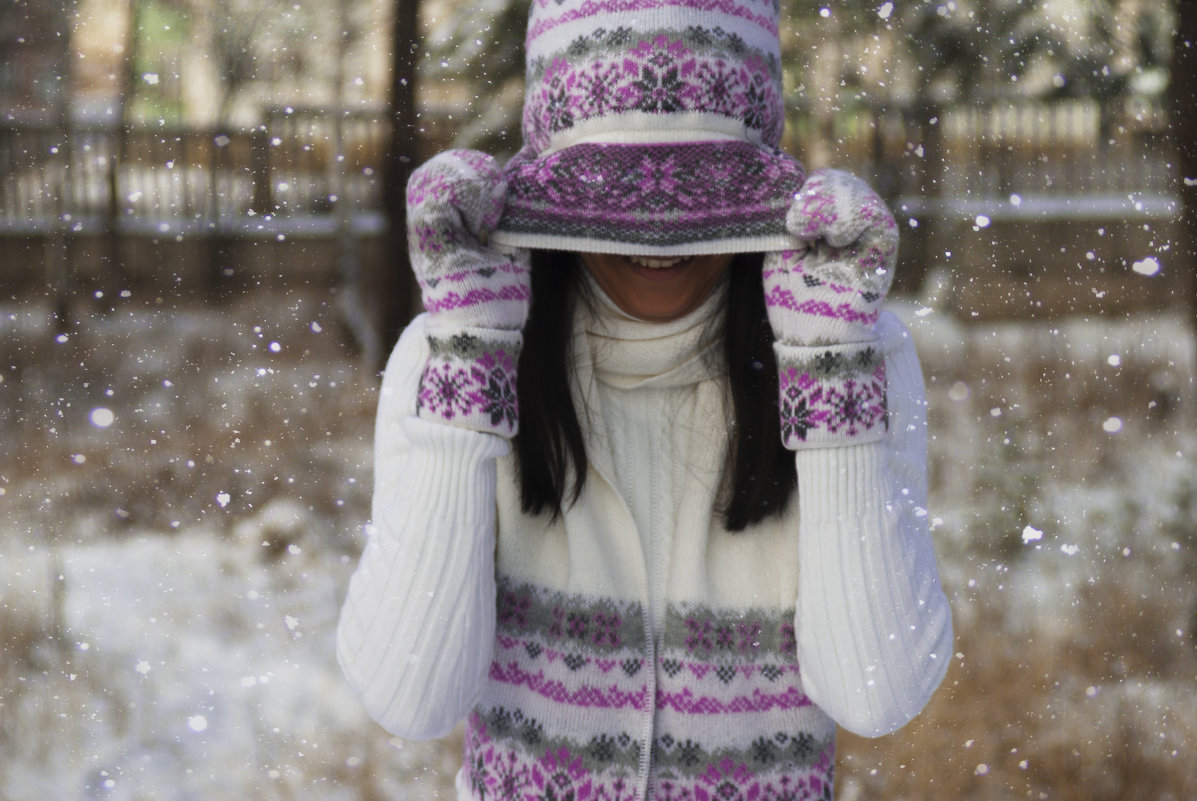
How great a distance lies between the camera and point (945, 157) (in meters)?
1.99

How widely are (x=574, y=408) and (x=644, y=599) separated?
0.61 feet

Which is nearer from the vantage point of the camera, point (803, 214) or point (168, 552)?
point (803, 214)

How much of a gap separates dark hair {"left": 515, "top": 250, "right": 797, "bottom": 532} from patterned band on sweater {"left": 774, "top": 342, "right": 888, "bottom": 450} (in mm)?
68

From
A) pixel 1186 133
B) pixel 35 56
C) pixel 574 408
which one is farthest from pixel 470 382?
pixel 1186 133

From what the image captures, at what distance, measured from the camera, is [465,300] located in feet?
2.43

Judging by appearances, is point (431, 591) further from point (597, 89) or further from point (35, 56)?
point (35, 56)

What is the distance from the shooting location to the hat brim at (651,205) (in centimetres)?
78

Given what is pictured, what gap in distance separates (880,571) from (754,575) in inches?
4.9

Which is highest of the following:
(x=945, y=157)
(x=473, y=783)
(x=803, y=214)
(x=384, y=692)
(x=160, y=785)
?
(x=945, y=157)

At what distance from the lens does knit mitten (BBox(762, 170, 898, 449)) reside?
731 mm

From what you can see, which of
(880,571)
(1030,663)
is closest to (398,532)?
(880,571)

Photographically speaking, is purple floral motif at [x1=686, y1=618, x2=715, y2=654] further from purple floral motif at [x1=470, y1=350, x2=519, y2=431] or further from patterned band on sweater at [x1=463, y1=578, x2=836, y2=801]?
purple floral motif at [x1=470, y1=350, x2=519, y2=431]

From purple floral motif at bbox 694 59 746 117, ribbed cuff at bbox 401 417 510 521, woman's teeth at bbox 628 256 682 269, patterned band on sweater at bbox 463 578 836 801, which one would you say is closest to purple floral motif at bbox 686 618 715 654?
patterned band on sweater at bbox 463 578 836 801

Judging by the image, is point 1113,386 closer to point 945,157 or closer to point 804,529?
point 945,157
